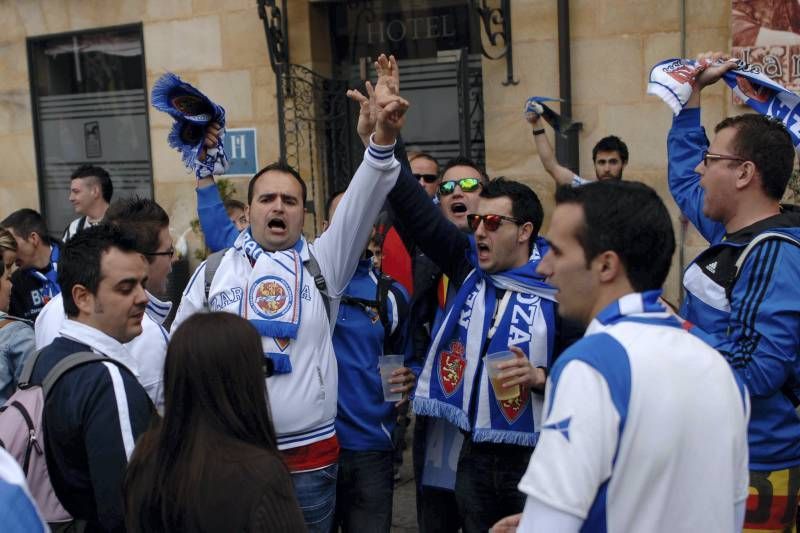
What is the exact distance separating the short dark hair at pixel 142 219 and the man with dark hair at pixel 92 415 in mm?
898

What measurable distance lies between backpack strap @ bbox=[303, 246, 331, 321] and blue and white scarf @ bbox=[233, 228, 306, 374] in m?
0.04

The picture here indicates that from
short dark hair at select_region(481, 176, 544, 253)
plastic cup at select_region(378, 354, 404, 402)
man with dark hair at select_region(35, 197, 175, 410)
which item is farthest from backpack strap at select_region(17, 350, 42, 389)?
short dark hair at select_region(481, 176, 544, 253)

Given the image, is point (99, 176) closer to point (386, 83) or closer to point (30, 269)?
point (30, 269)

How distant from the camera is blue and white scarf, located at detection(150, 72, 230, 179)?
3.94m

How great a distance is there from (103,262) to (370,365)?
137 cm

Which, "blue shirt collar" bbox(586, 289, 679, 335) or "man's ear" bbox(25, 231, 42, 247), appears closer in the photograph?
"blue shirt collar" bbox(586, 289, 679, 335)

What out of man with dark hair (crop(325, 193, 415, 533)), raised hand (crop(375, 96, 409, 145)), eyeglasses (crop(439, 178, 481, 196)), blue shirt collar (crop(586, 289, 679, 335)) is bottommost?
man with dark hair (crop(325, 193, 415, 533))

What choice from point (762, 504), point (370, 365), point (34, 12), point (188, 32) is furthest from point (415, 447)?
point (34, 12)

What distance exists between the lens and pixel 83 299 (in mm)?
2820

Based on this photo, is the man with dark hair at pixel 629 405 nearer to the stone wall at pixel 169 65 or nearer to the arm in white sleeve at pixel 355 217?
the arm in white sleeve at pixel 355 217

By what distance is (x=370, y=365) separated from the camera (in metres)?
3.84

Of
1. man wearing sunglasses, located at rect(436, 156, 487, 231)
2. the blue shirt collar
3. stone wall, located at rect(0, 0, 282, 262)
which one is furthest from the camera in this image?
stone wall, located at rect(0, 0, 282, 262)

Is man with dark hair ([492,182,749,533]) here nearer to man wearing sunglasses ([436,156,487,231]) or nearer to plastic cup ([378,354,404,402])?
plastic cup ([378,354,404,402])

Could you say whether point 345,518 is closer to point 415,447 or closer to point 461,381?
point 415,447
